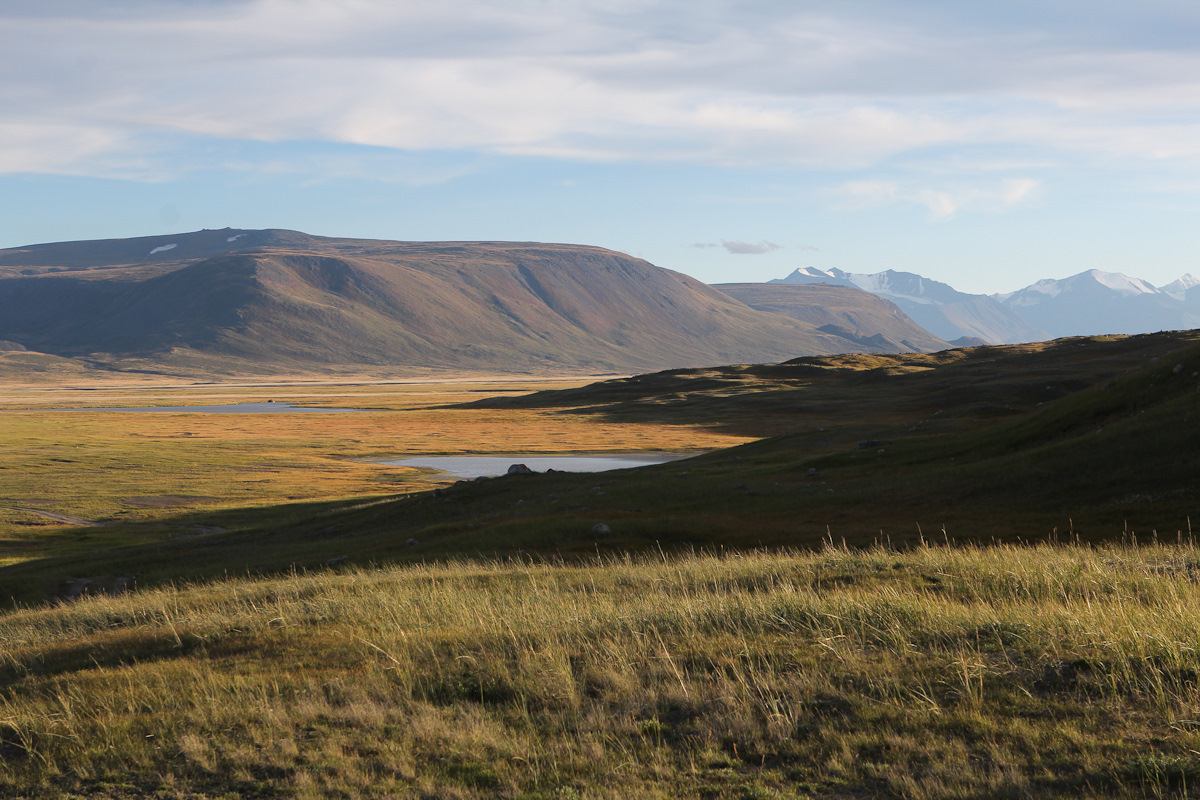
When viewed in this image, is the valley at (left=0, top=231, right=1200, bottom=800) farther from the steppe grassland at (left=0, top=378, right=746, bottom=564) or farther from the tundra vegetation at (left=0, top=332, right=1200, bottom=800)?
the steppe grassland at (left=0, top=378, right=746, bottom=564)

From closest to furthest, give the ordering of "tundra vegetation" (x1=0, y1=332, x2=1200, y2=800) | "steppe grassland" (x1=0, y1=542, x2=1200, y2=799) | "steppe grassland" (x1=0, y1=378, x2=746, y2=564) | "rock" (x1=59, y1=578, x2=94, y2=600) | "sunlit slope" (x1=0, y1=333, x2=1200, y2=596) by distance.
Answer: "steppe grassland" (x1=0, y1=542, x2=1200, y2=799), "tundra vegetation" (x1=0, y1=332, x2=1200, y2=800), "sunlit slope" (x1=0, y1=333, x2=1200, y2=596), "rock" (x1=59, y1=578, x2=94, y2=600), "steppe grassland" (x1=0, y1=378, x2=746, y2=564)

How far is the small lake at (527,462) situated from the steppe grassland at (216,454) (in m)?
4.17

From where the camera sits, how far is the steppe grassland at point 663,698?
8.84 metres

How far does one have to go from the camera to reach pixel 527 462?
87062 millimetres

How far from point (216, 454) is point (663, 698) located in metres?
91.2

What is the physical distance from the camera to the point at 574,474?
51.0 meters

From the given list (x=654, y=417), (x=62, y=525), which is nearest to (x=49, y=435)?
(x=62, y=525)

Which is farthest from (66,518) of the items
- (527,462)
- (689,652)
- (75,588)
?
(689,652)

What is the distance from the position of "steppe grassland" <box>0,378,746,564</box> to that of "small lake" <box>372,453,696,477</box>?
13.7 ft

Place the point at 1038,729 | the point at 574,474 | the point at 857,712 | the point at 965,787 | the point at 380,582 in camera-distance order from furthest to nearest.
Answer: the point at 574,474, the point at 380,582, the point at 857,712, the point at 1038,729, the point at 965,787

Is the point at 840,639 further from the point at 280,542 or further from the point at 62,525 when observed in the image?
the point at 62,525

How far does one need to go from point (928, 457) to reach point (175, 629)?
35.4 metres

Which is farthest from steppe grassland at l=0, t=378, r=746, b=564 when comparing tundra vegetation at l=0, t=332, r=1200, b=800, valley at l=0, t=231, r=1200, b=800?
tundra vegetation at l=0, t=332, r=1200, b=800

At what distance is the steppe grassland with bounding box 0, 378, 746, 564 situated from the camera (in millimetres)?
57625
